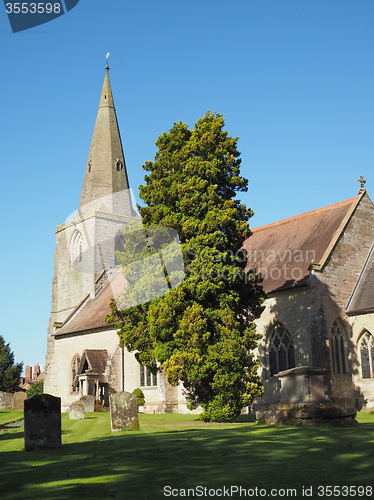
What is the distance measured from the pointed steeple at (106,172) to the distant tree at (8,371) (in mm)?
19168

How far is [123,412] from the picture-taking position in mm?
16531

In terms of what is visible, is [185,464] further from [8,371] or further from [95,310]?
[8,371]

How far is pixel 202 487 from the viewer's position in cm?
709

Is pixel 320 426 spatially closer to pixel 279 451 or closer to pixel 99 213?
pixel 279 451

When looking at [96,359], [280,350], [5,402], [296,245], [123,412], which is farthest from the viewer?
[5,402]

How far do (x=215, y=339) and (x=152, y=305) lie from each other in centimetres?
275

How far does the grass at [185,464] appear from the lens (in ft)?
23.9

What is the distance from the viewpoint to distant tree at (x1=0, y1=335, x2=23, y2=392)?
184ft

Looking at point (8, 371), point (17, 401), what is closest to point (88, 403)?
point (17, 401)

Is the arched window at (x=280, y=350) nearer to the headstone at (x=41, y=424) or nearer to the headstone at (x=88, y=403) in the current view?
the headstone at (x=88, y=403)

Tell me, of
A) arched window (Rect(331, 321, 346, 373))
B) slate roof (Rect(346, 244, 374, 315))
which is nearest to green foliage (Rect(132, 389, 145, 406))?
arched window (Rect(331, 321, 346, 373))

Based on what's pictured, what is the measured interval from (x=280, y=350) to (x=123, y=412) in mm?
11581

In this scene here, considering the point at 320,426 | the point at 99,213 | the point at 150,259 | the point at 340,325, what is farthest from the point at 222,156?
the point at 99,213

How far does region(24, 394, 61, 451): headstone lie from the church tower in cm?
3225
